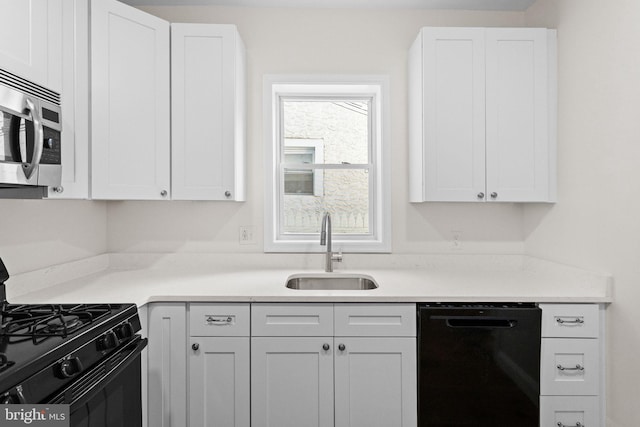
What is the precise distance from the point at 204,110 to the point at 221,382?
1454 millimetres

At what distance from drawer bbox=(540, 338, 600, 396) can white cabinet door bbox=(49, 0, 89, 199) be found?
230 cm

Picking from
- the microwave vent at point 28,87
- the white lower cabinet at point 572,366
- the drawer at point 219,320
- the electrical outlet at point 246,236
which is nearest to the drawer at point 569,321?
the white lower cabinet at point 572,366

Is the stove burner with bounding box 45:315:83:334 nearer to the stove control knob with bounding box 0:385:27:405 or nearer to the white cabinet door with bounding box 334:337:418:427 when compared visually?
the stove control knob with bounding box 0:385:27:405

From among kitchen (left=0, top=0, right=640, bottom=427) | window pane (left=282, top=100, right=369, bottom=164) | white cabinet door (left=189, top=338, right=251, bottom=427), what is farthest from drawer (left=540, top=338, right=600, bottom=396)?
window pane (left=282, top=100, right=369, bottom=164)

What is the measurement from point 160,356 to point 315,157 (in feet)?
5.24

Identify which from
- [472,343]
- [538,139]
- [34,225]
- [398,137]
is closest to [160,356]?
[34,225]

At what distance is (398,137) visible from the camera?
2717 mm

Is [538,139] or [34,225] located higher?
[538,139]

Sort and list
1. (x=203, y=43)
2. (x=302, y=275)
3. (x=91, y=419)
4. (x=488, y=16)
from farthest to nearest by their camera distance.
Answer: (x=488, y=16), (x=302, y=275), (x=203, y=43), (x=91, y=419)

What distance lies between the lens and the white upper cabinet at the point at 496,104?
2.35 meters

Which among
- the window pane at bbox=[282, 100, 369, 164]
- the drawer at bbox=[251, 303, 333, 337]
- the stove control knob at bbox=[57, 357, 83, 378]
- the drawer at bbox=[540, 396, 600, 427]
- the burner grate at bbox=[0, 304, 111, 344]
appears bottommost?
the drawer at bbox=[540, 396, 600, 427]

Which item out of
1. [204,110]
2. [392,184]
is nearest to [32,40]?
[204,110]

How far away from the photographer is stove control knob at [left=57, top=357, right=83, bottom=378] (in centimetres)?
115

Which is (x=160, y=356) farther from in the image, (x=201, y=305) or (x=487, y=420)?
(x=487, y=420)
